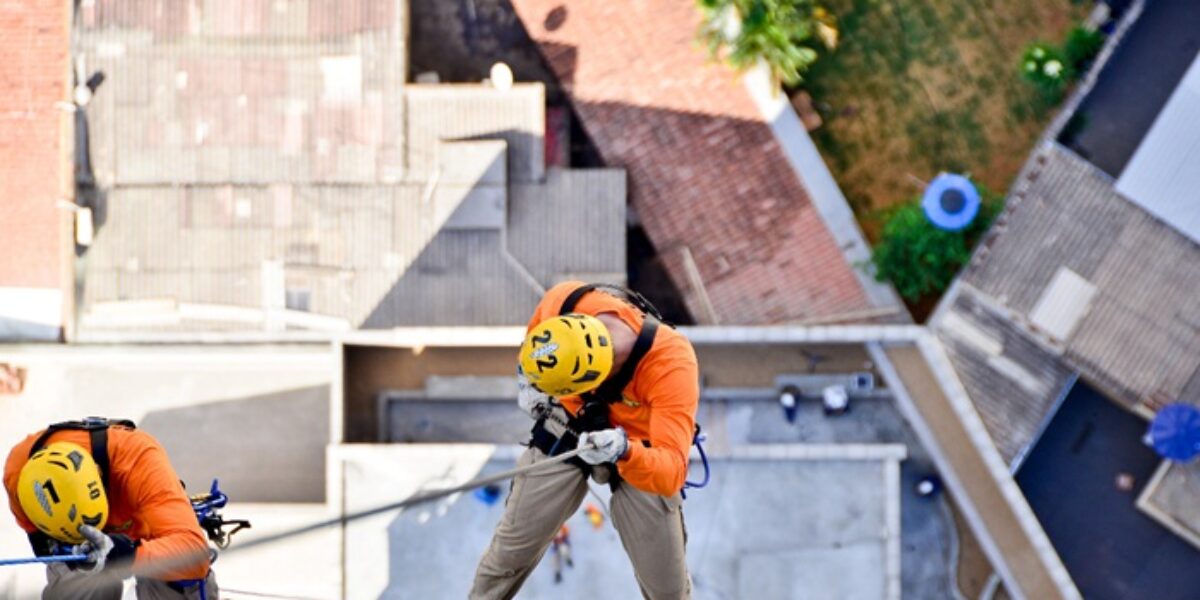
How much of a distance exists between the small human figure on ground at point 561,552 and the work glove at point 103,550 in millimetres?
9206

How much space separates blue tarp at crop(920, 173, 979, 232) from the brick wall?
15189mm

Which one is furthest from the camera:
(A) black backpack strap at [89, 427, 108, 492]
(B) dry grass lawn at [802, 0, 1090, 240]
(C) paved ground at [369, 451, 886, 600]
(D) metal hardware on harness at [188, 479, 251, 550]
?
(B) dry grass lawn at [802, 0, 1090, 240]

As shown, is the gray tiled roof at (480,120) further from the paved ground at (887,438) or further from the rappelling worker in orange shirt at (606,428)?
the rappelling worker in orange shirt at (606,428)

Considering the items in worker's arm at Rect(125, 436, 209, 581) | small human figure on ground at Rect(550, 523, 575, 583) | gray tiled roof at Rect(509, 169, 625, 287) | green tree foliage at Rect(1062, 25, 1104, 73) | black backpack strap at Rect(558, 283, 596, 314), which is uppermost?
green tree foliage at Rect(1062, 25, 1104, 73)

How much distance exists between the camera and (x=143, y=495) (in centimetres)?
1386

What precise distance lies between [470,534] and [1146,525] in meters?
13.0

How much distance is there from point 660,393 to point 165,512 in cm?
508

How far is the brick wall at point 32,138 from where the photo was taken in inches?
936

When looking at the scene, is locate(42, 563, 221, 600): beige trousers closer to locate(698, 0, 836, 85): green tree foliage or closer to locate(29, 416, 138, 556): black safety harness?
locate(29, 416, 138, 556): black safety harness

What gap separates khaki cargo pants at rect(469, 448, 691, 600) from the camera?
1415cm

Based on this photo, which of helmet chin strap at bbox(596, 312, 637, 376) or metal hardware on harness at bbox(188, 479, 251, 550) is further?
metal hardware on harness at bbox(188, 479, 251, 550)

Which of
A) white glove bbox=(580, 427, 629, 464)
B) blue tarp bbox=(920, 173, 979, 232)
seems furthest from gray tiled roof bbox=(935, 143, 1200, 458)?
white glove bbox=(580, 427, 629, 464)

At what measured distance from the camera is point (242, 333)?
23.7 m

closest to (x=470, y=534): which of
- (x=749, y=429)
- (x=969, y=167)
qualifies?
(x=749, y=429)
